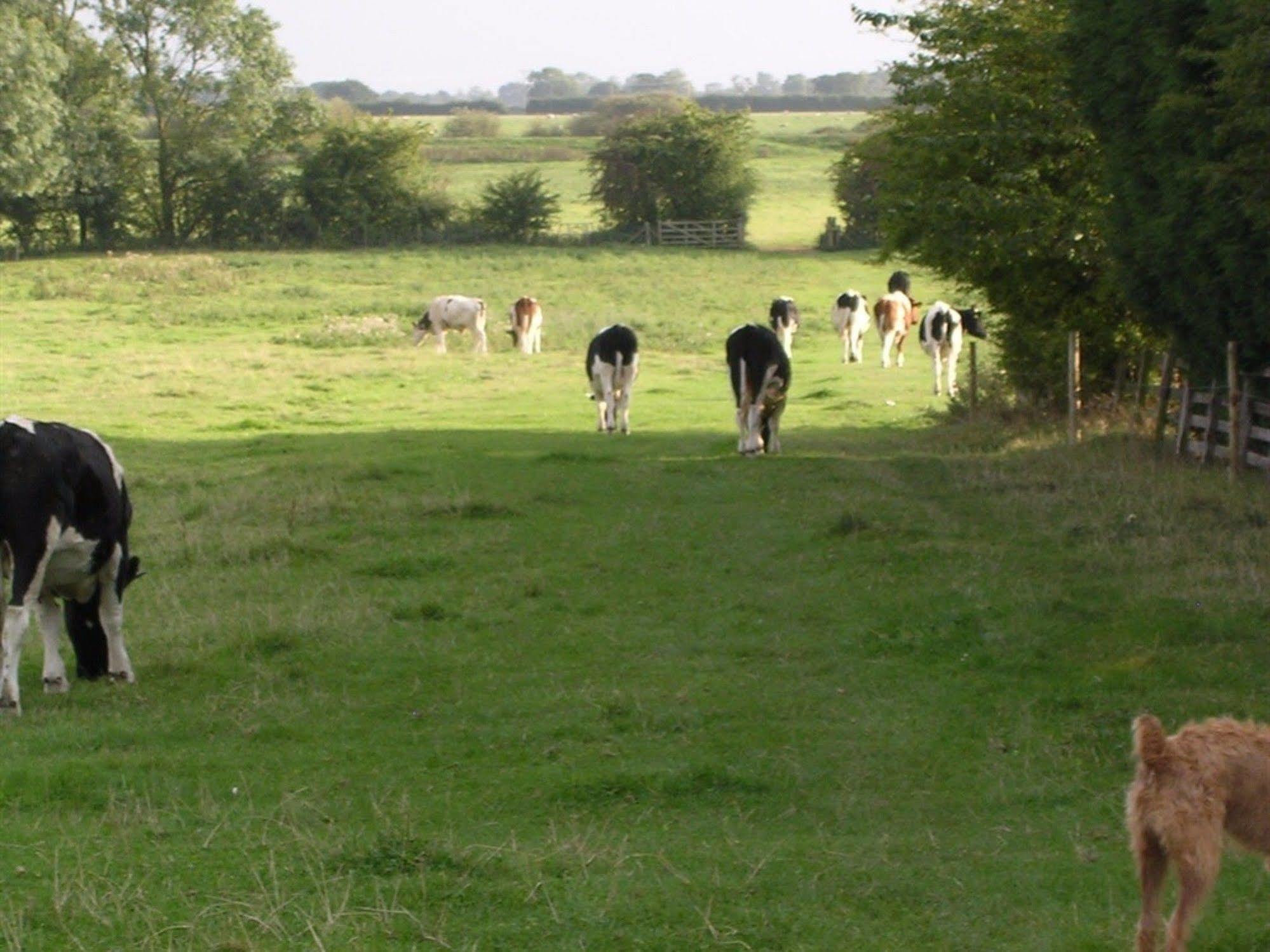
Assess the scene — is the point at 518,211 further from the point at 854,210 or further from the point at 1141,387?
the point at 1141,387

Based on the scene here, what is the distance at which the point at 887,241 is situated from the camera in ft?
Result: 81.6

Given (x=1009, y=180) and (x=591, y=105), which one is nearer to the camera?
(x=1009, y=180)

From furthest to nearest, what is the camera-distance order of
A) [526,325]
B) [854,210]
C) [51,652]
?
[854,210] < [526,325] < [51,652]

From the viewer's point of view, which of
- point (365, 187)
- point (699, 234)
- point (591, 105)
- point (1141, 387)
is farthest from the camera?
point (591, 105)

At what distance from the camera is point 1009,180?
72.0ft

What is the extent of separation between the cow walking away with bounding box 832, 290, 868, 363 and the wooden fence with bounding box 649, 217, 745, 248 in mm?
31522

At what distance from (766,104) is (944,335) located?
12613 centimetres

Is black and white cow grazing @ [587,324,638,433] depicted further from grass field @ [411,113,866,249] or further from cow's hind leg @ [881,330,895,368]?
grass field @ [411,113,866,249]

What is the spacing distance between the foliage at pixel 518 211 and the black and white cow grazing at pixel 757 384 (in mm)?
45705

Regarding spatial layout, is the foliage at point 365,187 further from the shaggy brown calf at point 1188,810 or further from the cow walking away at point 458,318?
the shaggy brown calf at point 1188,810

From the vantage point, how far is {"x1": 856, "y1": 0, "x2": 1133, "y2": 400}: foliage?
2195 cm

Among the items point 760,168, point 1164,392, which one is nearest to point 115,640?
point 1164,392

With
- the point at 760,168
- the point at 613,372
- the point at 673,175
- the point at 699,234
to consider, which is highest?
the point at 760,168

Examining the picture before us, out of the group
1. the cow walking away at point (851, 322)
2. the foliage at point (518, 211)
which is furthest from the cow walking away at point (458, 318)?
the foliage at point (518, 211)
